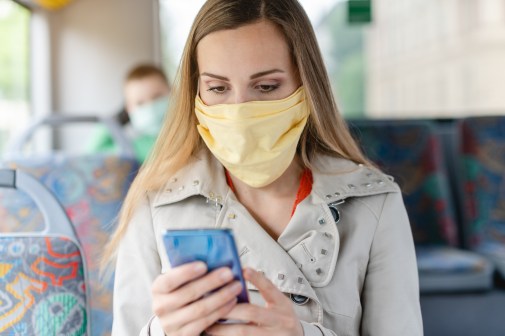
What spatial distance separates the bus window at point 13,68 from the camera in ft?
12.9

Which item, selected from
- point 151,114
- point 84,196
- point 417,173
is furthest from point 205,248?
point 151,114

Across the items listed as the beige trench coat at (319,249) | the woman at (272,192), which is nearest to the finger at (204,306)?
the woman at (272,192)

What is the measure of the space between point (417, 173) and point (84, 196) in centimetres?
194

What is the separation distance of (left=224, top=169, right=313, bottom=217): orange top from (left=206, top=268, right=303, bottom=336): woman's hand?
1.26ft

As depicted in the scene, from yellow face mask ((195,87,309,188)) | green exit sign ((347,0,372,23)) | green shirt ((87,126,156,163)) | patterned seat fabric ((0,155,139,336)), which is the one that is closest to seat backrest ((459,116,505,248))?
green exit sign ((347,0,372,23))

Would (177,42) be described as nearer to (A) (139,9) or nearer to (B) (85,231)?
(A) (139,9)

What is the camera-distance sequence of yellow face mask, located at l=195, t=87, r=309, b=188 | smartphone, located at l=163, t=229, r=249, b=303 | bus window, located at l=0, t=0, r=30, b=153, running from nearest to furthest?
smartphone, located at l=163, t=229, r=249, b=303 → yellow face mask, located at l=195, t=87, r=309, b=188 → bus window, located at l=0, t=0, r=30, b=153

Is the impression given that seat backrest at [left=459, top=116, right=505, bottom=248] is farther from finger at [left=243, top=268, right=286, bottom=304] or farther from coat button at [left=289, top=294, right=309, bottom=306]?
finger at [left=243, top=268, right=286, bottom=304]

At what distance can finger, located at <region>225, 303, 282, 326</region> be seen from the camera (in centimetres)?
103

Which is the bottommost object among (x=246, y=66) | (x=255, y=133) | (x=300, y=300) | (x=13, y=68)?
(x=300, y=300)

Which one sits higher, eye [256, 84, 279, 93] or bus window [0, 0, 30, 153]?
bus window [0, 0, 30, 153]

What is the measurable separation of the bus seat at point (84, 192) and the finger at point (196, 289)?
3.92ft

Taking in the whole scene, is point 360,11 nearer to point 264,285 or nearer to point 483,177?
point 483,177

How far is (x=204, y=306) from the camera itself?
1.01m
